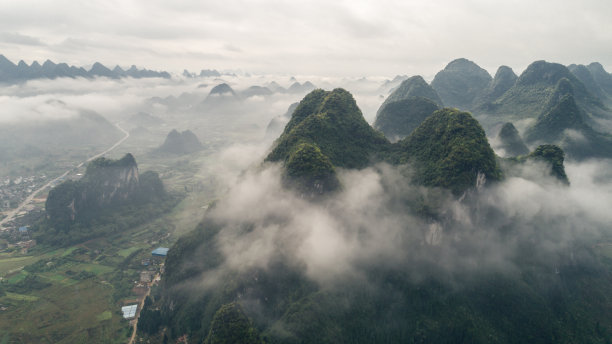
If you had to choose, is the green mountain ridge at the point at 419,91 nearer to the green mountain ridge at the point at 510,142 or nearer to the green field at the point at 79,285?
the green mountain ridge at the point at 510,142

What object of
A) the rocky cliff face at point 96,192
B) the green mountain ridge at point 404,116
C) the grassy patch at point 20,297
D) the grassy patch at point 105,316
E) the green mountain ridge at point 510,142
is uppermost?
the green mountain ridge at point 404,116

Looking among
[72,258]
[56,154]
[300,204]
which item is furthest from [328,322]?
[56,154]

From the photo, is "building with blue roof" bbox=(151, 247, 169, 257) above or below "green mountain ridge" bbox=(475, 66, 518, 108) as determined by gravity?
below

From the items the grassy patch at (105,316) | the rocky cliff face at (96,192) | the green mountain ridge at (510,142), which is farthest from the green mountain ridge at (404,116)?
the grassy patch at (105,316)

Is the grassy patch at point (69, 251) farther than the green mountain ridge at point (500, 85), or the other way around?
the green mountain ridge at point (500, 85)

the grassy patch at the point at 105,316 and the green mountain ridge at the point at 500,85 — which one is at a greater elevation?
the green mountain ridge at the point at 500,85

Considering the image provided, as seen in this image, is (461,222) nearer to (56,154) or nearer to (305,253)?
(305,253)

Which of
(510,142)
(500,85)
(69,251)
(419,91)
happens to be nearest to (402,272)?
(510,142)

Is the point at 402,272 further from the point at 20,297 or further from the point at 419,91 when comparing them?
the point at 419,91

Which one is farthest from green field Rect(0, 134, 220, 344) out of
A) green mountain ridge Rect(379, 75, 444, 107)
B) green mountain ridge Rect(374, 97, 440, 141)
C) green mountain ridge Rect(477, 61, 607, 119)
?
green mountain ridge Rect(477, 61, 607, 119)

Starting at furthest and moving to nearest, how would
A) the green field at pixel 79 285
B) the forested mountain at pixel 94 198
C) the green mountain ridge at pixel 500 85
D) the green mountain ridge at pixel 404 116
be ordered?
the green mountain ridge at pixel 500 85 < the green mountain ridge at pixel 404 116 < the forested mountain at pixel 94 198 < the green field at pixel 79 285

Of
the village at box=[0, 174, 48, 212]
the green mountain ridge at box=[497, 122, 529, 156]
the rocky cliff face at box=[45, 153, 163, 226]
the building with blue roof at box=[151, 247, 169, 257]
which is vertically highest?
the green mountain ridge at box=[497, 122, 529, 156]

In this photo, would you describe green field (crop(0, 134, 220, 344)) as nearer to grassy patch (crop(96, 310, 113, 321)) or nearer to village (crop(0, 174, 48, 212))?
grassy patch (crop(96, 310, 113, 321))
